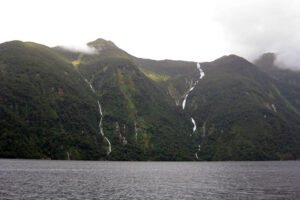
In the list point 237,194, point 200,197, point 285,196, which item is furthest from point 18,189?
point 285,196

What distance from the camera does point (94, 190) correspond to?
244 ft

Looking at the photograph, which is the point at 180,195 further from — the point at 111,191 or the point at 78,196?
the point at 78,196

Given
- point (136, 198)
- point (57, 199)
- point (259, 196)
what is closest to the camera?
point (57, 199)

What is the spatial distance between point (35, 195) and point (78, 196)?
29.1 ft

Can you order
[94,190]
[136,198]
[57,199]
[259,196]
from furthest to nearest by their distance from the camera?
[94,190] < [259,196] < [136,198] < [57,199]

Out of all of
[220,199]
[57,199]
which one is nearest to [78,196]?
[57,199]

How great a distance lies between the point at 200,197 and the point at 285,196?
67.8ft

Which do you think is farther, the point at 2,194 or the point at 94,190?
the point at 94,190

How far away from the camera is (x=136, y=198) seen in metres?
64.1

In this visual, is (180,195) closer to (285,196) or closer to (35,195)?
(285,196)

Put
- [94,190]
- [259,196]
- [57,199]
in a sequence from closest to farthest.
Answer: [57,199], [259,196], [94,190]

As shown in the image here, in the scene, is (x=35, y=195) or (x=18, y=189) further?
(x=18, y=189)

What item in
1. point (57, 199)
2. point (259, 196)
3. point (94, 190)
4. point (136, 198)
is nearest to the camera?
point (57, 199)

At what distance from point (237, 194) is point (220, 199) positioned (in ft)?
32.8
